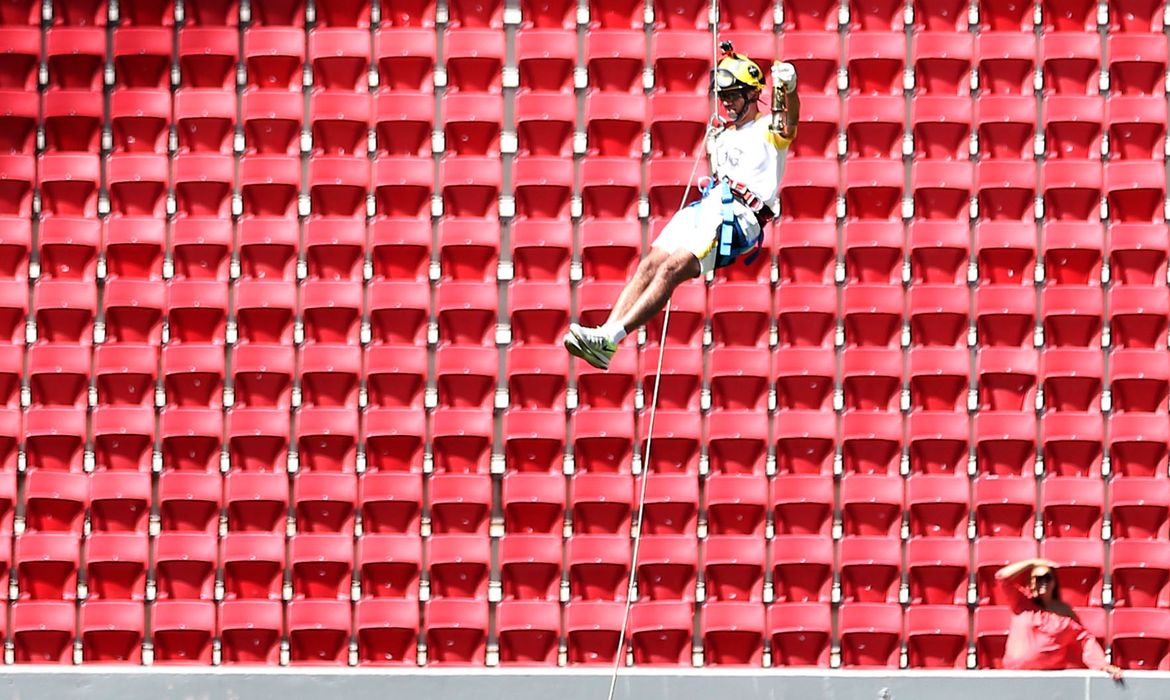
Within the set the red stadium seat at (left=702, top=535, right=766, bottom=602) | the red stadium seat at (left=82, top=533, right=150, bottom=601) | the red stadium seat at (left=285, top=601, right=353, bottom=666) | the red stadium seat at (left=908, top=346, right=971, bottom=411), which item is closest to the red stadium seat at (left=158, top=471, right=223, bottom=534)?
the red stadium seat at (left=82, top=533, right=150, bottom=601)

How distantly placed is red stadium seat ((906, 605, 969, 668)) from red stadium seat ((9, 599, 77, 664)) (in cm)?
276

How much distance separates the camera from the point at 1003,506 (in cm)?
548

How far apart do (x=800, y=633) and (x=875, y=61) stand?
6.41 feet

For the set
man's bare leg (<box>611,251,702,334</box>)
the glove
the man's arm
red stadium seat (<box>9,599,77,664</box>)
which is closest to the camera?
the glove

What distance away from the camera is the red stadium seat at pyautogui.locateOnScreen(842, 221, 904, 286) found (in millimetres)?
5566

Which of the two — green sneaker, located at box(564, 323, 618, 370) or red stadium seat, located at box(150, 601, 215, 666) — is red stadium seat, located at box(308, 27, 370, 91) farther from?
green sneaker, located at box(564, 323, 618, 370)

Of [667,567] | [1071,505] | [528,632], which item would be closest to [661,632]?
[667,567]

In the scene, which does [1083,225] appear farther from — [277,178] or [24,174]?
[24,174]

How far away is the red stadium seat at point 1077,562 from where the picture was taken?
5461 millimetres

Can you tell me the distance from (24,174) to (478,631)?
2171mm

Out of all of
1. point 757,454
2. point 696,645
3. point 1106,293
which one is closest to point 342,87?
point 757,454

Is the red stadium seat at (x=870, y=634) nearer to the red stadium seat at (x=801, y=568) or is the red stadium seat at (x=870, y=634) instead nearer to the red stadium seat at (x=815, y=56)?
the red stadium seat at (x=801, y=568)

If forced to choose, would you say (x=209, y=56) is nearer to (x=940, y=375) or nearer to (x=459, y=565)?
(x=459, y=565)

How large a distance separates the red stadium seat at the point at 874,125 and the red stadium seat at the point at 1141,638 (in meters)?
1.73
